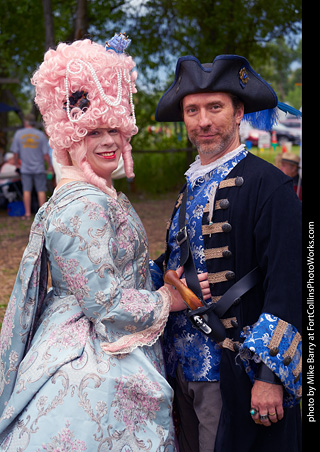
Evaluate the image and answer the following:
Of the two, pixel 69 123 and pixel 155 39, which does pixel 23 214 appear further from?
pixel 69 123

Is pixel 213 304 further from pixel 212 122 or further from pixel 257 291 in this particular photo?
pixel 212 122

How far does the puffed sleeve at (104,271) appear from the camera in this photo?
2.05 meters

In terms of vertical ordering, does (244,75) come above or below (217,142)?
above

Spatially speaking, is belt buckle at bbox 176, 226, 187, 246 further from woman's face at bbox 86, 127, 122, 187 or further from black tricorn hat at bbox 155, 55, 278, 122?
black tricorn hat at bbox 155, 55, 278, 122

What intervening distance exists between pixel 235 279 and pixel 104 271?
58 cm

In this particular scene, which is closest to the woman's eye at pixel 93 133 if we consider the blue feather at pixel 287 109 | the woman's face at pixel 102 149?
the woman's face at pixel 102 149

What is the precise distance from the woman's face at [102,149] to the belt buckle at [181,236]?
422 millimetres

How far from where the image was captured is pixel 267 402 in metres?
2.10

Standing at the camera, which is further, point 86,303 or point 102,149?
point 102,149

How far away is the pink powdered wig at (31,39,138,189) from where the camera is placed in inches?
84.8

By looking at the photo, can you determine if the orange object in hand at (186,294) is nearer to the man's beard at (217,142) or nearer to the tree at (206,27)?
the man's beard at (217,142)

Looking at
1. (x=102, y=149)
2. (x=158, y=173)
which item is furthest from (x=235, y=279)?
(x=158, y=173)

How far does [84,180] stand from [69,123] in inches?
9.3

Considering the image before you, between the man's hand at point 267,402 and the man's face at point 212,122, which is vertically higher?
the man's face at point 212,122
